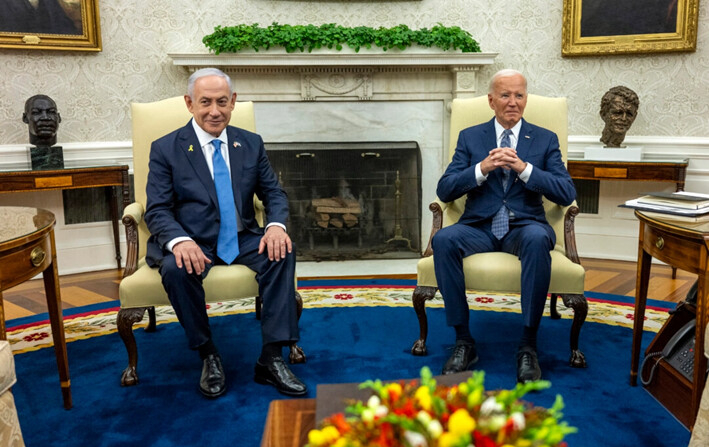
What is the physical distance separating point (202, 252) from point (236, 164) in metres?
0.46

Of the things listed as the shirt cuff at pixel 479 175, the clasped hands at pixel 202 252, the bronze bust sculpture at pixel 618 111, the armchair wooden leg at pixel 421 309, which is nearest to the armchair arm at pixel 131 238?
the clasped hands at pixel 202 252

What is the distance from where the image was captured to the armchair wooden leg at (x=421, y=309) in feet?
9.37

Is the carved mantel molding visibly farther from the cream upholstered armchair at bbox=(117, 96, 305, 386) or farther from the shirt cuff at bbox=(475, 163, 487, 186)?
the shirt cuff at bbox=(475, 163, 487, 186)

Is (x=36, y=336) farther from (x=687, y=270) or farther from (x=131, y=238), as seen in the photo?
(x=687, y=270)

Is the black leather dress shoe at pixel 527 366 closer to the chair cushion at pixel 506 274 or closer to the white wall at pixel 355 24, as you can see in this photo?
the chair cushion at pixel 506 274

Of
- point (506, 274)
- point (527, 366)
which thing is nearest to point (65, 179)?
point (506, 274)

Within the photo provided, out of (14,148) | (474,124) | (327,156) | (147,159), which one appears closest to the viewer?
(147,159)

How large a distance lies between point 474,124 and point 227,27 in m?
2.22

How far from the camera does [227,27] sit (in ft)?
14.8

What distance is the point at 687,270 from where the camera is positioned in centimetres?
211

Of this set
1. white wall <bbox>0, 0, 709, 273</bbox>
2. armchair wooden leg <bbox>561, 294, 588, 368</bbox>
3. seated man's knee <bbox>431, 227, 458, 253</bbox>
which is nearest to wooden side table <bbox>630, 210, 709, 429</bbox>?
armchair wooden leg <bbox>561, 294, 588, 368</bbox>

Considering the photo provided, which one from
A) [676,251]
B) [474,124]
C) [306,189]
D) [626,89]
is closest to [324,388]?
[676,251]

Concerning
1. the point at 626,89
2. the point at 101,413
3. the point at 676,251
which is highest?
the point at 626,89

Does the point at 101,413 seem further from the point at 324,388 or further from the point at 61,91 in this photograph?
the point at 61,91
